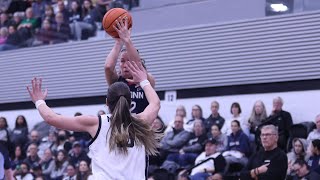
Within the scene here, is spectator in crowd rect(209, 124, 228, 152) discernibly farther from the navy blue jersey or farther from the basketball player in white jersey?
the basketball player in white jersey

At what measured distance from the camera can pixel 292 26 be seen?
1489cm

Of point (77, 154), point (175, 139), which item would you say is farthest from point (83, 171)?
point (175, 139)

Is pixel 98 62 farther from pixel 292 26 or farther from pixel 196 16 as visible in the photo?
pixel 292 26

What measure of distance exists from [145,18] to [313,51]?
4649 mm

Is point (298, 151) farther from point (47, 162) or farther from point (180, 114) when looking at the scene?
point (47, 162)

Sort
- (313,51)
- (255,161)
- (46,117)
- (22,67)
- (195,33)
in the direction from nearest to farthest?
1. (46,117)
2. (255,161)
3. (313,51)
4. (195,33)
5. (22,67)

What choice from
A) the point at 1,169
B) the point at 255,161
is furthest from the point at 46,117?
the point at 255,161

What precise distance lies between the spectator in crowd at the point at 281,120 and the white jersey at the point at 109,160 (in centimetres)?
741

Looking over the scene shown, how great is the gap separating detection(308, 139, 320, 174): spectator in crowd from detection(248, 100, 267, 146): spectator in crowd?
6.11ft

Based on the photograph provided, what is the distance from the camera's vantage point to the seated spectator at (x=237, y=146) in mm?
13156

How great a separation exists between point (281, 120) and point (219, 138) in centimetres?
122

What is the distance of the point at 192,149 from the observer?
14094mm

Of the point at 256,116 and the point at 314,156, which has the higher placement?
the point at 256,116

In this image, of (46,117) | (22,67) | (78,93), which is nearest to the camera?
(46,117)
